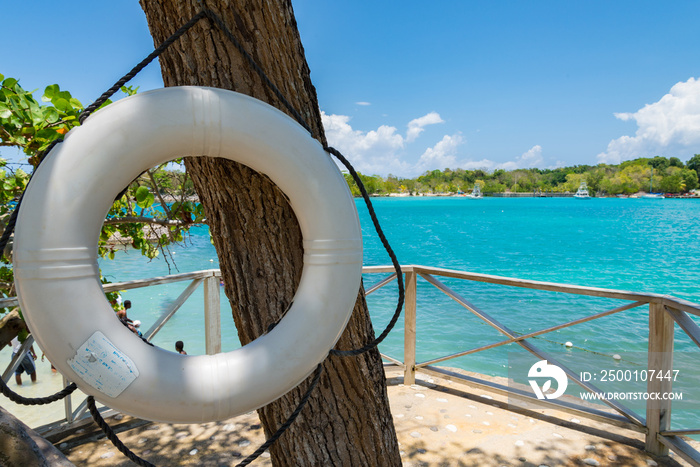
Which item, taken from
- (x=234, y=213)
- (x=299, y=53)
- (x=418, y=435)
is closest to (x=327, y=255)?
(x=234, y=213)

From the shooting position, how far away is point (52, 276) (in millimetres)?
801

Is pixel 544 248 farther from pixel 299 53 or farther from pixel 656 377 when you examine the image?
pixel 299 53

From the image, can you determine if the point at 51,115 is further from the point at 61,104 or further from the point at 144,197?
the point at 144,197

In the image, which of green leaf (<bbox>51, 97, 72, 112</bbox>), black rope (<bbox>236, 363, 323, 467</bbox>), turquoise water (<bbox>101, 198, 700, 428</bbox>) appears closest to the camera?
black rope (<bbox>236, 363, 323, 467</bbox>)

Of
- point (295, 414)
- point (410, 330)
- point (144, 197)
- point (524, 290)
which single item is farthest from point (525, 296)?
point (295, 414)

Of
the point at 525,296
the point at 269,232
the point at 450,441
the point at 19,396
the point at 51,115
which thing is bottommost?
the point at 525,296

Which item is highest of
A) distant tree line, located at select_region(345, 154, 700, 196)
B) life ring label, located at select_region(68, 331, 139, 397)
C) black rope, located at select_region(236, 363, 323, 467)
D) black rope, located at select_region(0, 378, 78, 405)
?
distant tree line, located at select_region(345, 154, 700, 196)

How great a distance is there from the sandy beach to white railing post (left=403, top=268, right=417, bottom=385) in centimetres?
31

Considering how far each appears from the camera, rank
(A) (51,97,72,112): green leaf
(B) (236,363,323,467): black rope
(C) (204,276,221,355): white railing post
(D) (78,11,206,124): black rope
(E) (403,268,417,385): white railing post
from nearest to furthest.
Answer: (D) (78,11,206,124): black rope, (B) (236,363,323,467): black rope, (A) (51,97,72,112): green leaf, (C) (204,276,221,355): white railing post, (E) (403,268,417,385): white railing post

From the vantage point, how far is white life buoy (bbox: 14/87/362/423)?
0.81m

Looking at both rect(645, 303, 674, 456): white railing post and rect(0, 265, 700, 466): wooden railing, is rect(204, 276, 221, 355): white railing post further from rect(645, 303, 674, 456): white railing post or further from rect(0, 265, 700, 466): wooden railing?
rect(645, 303, 674, 456): white railing post

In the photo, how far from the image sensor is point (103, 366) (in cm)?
83

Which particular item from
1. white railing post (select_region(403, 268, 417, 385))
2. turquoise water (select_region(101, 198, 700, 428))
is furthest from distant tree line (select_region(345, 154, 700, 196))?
white railing post (select_region(403, 268, 417, 385))

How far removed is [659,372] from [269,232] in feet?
6.84
